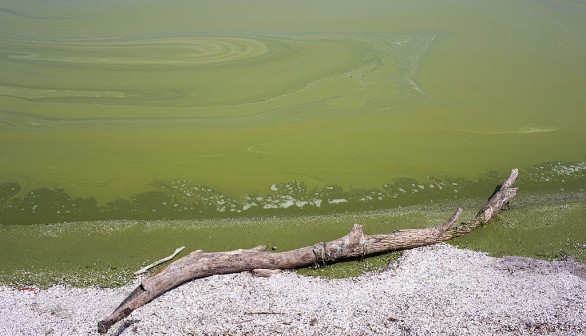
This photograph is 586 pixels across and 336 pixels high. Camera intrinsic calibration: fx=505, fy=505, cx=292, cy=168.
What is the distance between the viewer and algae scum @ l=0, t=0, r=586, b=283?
525cm

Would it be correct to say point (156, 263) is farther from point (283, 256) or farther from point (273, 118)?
point (273, 118)

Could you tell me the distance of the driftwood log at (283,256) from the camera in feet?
12.6

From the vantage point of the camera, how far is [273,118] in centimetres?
680

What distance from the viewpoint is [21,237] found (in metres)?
4.87

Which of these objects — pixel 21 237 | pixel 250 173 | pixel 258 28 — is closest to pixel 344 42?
pixel 258 28

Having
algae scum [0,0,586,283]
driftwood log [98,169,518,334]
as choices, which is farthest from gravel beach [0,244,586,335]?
algae scum [0,0,586,283]

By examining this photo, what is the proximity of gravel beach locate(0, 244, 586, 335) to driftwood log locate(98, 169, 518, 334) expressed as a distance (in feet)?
0.26

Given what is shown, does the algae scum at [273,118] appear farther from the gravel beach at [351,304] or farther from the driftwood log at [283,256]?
the gravel beach at [351,304]

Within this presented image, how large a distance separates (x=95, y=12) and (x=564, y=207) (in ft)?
29.6

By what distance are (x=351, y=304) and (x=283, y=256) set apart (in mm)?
756

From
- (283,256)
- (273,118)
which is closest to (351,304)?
(283,256)

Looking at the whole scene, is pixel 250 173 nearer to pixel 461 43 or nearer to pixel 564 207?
pixel 564 207

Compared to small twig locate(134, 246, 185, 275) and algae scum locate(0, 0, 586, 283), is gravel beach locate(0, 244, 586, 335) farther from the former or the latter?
algae scum locate(0, 0, 586, 283)

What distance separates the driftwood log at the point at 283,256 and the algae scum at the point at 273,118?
33 centimetres
